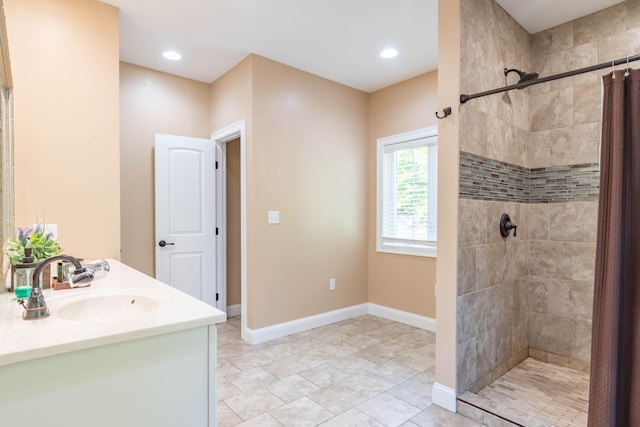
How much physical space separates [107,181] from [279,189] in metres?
1.49

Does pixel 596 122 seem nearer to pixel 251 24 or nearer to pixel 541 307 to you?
pixel 541 307

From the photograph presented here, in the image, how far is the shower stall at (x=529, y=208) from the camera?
87.1 inches

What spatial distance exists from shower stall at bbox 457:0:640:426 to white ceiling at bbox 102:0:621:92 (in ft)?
0.97

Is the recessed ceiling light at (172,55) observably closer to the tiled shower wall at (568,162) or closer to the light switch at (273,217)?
the light switch at (273,217)

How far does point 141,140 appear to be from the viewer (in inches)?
138

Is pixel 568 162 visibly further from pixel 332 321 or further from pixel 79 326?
pixel 79 326

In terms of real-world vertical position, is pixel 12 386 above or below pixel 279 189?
below

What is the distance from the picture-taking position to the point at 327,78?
3.87m

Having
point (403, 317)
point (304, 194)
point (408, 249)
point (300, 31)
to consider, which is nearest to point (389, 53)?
point (300, 31)

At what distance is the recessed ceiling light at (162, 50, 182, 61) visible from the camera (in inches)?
126

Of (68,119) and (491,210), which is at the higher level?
(68,119)

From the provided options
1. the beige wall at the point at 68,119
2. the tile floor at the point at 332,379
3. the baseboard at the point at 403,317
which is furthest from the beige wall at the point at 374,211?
the beige wall at the point at 68,119

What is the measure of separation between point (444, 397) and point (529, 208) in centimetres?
166

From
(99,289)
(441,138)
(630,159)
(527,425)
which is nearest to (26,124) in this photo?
(99,289)
